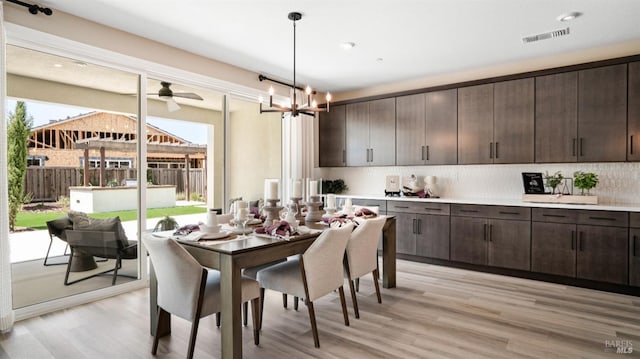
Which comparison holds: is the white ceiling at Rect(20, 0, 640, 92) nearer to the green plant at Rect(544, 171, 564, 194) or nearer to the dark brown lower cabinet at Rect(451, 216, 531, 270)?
the green plant at Rect(544, 171, 564, 194)

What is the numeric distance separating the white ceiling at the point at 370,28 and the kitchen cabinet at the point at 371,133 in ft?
3.29

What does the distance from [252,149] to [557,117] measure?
4.07 meters

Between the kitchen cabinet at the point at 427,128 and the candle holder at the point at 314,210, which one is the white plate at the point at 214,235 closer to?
the candle holder at the point at 314,210

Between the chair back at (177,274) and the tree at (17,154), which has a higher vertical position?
Answer: the tree at (17,154)

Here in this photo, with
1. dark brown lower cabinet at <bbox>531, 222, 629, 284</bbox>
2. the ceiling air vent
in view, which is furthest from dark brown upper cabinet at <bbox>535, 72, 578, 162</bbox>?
dark brown lower cabinet at <bbox>531, 222, 629, 284</bbox>

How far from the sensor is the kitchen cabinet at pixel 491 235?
4.39m

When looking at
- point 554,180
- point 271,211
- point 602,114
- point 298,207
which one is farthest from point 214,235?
point 602,114

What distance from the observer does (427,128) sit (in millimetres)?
5391

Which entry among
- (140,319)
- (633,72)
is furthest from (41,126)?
(633,72)

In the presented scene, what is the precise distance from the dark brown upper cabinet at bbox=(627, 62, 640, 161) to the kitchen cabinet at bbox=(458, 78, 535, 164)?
95 centimetres

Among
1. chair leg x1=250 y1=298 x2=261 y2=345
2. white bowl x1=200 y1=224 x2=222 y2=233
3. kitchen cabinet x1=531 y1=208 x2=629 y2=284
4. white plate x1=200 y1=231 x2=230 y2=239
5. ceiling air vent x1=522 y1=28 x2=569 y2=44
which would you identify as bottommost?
chair leg x1=250 y1=298 x2=261 y2=345

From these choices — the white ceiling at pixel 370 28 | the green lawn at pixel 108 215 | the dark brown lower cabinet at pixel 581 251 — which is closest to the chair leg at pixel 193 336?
the green lawn at pixel 108 215

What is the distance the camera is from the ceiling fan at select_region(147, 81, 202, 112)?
4215 mm

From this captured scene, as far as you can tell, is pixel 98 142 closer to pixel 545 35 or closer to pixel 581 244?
pixel 545 35
